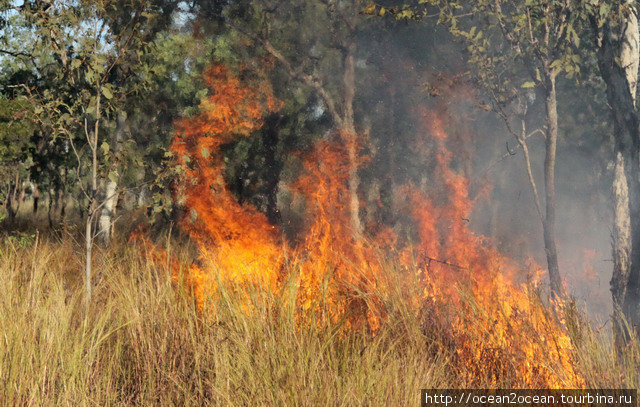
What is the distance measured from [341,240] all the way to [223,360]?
8766 millimetres

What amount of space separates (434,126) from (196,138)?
5.96 meters

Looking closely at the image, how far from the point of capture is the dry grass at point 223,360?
3.57m

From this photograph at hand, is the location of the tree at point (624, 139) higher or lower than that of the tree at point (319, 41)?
lower

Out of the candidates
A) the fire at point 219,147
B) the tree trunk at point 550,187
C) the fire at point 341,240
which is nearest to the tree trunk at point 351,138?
the fire at point 341,240

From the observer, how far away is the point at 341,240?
1249 centimetres

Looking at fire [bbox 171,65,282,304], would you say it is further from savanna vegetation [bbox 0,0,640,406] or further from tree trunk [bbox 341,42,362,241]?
tree trunk [bbox 341,42,362,241]

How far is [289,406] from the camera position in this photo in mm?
3443

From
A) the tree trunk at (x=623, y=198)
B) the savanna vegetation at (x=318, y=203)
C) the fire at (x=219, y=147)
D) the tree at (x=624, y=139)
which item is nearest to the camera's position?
the savanna vegetation at (x=318, y=203)

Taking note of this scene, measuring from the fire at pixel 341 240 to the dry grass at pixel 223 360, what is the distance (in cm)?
25

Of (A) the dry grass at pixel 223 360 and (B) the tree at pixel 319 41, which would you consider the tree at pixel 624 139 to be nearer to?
(A) the dry grass at pixel 223 360

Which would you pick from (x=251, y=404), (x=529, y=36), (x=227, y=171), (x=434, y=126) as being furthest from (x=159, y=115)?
(x=251, y=404)

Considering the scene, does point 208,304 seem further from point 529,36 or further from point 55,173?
point 55,173

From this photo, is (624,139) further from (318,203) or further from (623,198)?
(318,203)

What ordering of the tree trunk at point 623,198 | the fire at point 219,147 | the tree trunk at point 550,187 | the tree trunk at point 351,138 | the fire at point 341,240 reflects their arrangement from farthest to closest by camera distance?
the fire at point 219,147 → the tree trunk at point 351,138 → the tree trunk at point 550,187 → the tree trunk at point 623,198 → the fire at point 341,240
